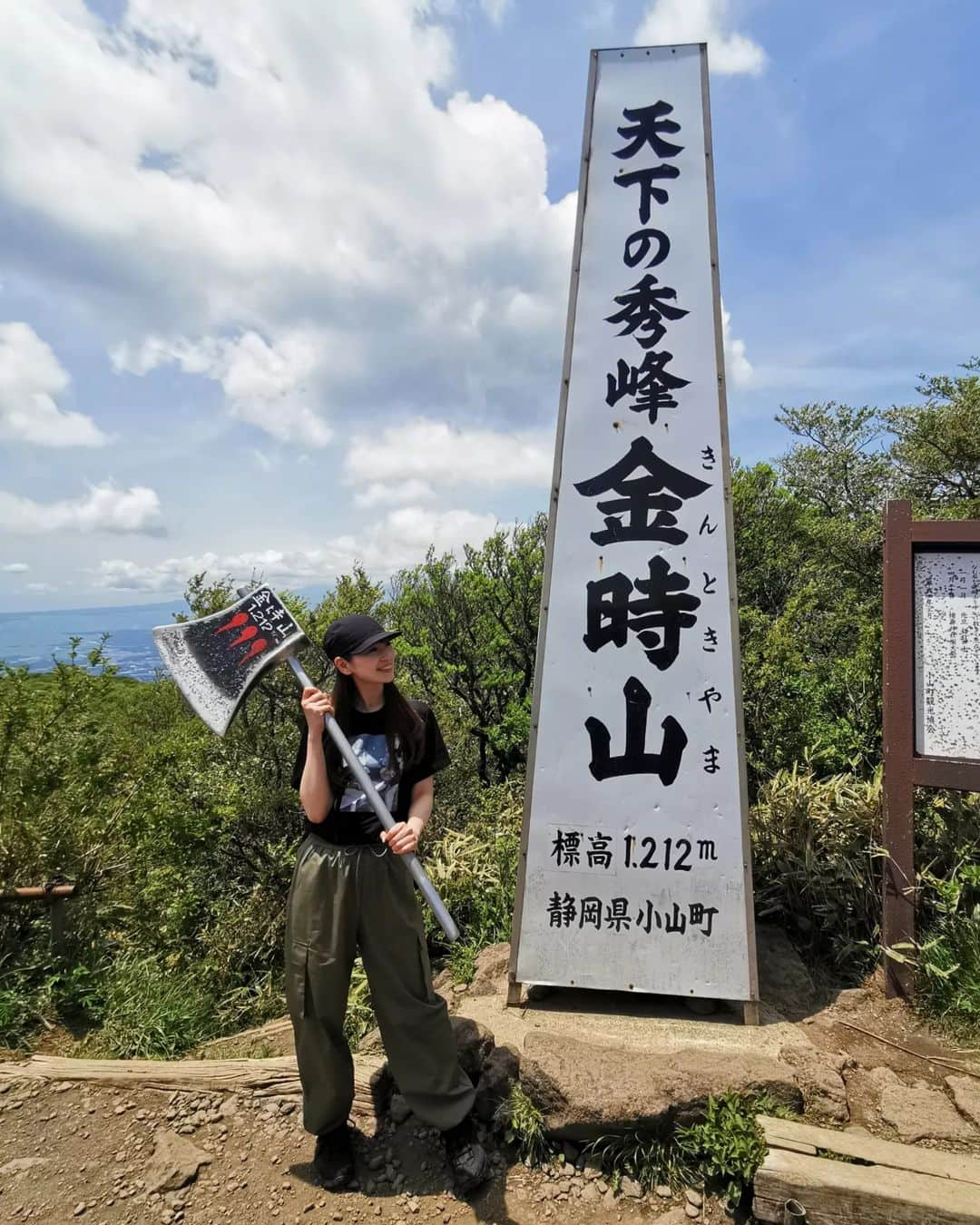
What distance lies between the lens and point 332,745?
102 inches

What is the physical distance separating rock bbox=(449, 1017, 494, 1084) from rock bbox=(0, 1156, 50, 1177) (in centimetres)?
169

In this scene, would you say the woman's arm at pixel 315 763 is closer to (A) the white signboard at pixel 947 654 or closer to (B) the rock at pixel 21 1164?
(B) the rock at pixel 21 1164

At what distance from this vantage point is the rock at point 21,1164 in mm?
2738

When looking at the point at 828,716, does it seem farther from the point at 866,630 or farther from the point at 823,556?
the point at 823,556

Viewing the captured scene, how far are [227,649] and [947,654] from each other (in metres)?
3.54

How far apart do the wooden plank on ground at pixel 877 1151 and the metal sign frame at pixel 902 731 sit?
119cm

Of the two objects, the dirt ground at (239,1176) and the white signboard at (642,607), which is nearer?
the dirt ground at (239,1176)

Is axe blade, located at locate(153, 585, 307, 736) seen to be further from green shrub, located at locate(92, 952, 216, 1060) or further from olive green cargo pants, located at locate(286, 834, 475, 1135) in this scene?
green shrub, located at locate(92, 952, 216, 1060)

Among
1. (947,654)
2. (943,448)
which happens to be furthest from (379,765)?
(943,448)

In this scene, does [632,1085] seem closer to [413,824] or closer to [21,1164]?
[413,824]

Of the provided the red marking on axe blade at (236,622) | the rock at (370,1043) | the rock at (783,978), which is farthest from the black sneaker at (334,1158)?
the rock at (783,978)

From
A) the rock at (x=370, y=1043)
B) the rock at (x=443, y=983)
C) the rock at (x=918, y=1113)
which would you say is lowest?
the rock at (x=370, y=1043)

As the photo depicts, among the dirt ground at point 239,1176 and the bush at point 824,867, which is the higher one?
the bush at point 824,867

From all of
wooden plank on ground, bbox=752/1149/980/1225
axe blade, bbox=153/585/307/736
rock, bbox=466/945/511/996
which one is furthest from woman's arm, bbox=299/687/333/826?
wooden plank on ground, bbox=752/1149/980/1225
